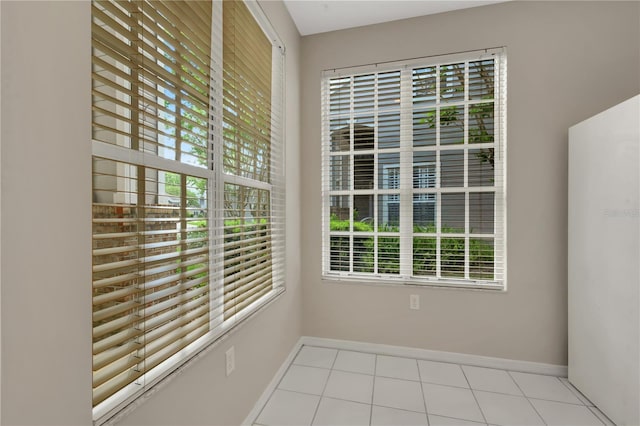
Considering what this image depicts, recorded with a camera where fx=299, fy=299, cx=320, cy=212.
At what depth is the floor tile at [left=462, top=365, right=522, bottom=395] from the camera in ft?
6.82

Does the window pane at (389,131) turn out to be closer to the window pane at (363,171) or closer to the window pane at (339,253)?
the window pane at (363,171)

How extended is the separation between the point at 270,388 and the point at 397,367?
1.02 m

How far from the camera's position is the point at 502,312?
7.70 ft

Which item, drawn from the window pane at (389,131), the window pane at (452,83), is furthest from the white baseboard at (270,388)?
the window pane at (452,83)

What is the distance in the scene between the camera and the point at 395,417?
1805 mm

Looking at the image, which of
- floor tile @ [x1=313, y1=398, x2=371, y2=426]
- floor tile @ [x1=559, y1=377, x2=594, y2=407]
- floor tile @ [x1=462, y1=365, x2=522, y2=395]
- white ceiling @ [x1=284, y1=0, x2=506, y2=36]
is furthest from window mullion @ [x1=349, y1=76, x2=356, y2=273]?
floor tile @ [x1=559, y1=377, x2=594, y2=407]

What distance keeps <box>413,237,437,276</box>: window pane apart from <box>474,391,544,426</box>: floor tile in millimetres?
905

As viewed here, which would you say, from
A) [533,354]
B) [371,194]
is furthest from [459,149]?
[533,354]

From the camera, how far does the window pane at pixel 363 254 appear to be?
2672 millimetres

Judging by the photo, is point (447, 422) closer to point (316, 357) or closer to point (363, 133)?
point (316, 357)

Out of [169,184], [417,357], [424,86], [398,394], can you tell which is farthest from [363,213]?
[169,184]

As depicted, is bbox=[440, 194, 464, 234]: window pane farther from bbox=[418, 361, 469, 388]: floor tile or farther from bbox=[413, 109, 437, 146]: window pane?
bbox=[418, 361, 469, 388]: floor tile

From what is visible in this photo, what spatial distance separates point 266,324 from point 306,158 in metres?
1.47

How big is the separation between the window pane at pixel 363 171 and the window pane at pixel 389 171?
0.26 feet
